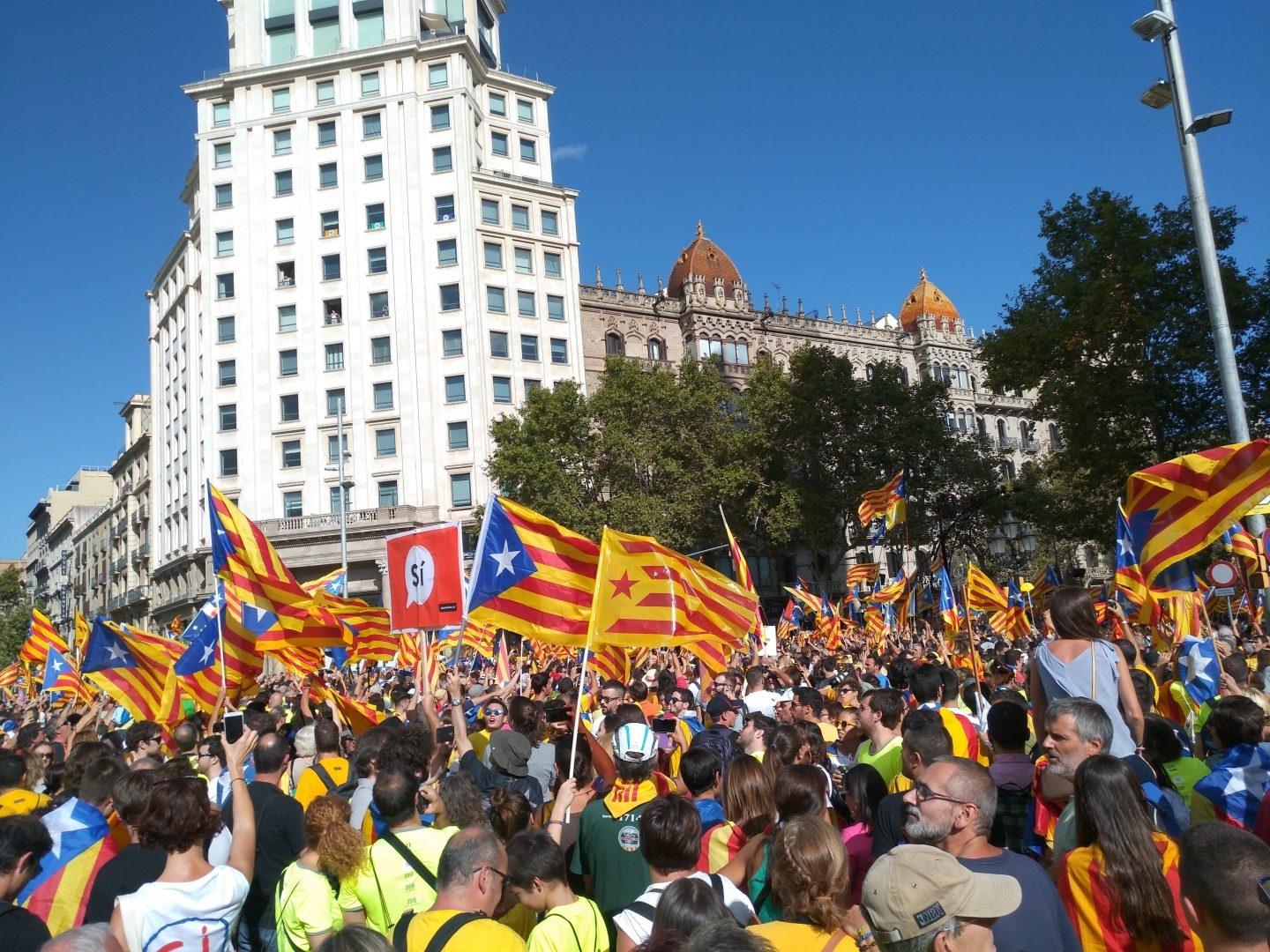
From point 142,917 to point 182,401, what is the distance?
185 feet

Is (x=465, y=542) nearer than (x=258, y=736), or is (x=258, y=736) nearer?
(x=258, y=736)

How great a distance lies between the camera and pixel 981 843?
346 centimetres

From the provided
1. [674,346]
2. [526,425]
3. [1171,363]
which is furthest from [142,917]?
[674,346]

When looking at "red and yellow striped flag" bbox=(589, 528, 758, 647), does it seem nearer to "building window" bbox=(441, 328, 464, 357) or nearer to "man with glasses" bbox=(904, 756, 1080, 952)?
"man with glasses" bbox=(904, 756, 1080, 952)

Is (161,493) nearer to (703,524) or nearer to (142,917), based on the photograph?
(703,524)

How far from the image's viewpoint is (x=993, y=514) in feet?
154

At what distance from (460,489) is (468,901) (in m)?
44.0

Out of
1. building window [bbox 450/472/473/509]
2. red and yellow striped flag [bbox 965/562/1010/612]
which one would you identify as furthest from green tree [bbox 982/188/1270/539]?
building window [bbox 450/472/473/509]

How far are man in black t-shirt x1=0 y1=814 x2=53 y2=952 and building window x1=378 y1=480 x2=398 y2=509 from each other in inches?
1733

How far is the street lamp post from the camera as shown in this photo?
12203 millimetres

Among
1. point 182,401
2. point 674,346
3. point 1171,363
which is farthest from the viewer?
point 674,346

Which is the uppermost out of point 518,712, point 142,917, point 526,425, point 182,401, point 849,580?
point 182,401

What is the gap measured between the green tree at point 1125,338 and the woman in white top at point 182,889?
92.3ft

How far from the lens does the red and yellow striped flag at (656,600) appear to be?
8.10 meters
